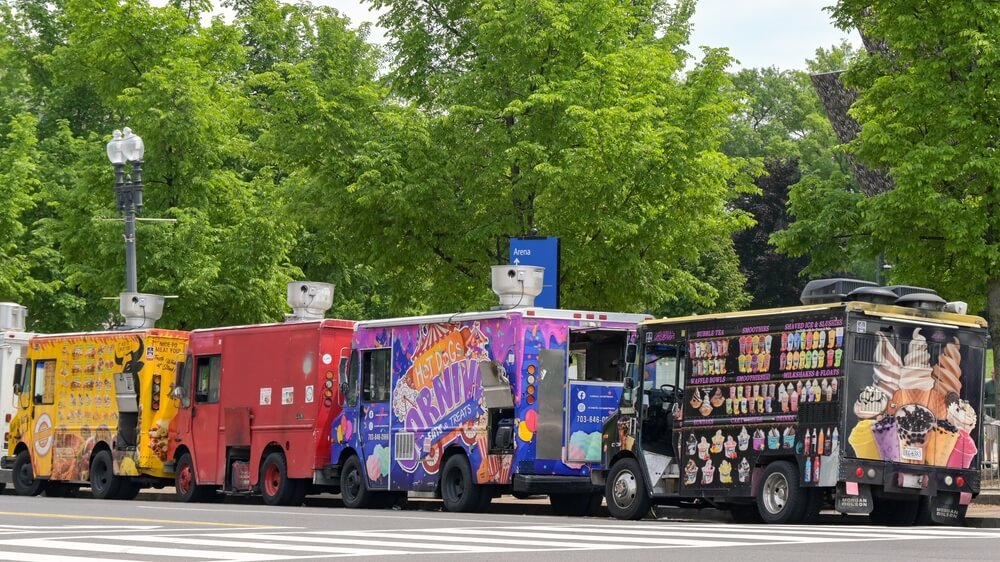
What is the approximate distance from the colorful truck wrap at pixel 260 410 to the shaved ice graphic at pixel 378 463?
1.13m

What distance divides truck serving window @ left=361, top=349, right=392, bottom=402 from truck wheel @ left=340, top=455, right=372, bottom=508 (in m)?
1.05

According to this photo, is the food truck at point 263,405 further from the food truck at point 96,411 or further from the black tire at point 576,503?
the black tire at point 576,503

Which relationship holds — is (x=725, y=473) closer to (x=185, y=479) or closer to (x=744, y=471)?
(x=744, y=471)

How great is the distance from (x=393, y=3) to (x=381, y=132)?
3.05 m

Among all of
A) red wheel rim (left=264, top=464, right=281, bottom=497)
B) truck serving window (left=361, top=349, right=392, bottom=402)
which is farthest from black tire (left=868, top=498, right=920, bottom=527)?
red wheel rim (left=264, top=464, right=281, bottom=497)

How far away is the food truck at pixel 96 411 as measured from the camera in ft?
102

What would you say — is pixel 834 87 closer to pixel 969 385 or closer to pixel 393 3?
pixel 393 3

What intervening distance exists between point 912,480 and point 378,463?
901cm

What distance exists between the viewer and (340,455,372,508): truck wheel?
26.5m

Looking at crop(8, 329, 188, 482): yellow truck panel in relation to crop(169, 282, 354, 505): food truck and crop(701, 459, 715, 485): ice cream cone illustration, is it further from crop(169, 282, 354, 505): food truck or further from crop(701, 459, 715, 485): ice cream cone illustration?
crop(701, 459, 715, 485): ice cream cone illustration

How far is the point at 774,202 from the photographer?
247 feet

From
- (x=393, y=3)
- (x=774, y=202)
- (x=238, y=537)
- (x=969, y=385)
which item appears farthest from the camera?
(x=774, y=202)

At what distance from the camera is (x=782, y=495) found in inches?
803

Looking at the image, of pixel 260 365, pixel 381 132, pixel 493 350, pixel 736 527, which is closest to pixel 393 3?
pixel 381 132
